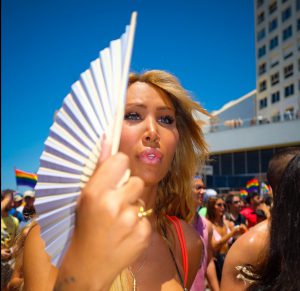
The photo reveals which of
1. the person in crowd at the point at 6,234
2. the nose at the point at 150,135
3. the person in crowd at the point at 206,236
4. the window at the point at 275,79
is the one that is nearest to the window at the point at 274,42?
the window at the point at 275,79

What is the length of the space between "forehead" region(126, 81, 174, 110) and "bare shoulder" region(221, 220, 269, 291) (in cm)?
105

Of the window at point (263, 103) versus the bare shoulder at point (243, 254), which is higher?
the window at point (263, 103)

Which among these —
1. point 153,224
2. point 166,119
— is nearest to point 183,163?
point 153,224

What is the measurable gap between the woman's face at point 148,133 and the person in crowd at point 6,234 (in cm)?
370

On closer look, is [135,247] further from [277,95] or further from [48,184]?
[277,95]

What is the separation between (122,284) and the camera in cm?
121

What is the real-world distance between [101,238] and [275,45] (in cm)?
4959

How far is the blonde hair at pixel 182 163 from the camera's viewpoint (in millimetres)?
1841

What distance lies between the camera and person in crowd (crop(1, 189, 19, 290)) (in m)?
4.73

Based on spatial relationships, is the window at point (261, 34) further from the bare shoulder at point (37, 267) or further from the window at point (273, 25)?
the bare shoulder at point (37, 267)

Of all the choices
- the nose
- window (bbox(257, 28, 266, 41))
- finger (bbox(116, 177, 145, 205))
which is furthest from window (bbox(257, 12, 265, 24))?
finger (bbox(116, 177, 145, 205))

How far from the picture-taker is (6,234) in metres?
5.49

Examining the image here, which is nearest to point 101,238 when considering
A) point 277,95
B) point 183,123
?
point 183,123

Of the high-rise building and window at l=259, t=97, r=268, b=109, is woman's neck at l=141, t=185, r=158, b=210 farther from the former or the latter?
window at l=259, t=97, r=268, b=109
